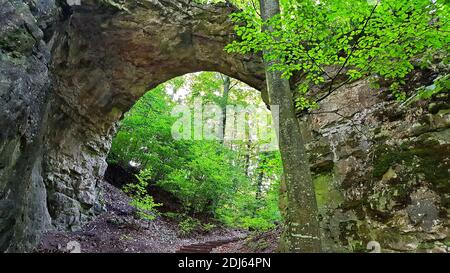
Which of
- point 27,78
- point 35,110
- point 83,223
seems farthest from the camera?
point 83,223

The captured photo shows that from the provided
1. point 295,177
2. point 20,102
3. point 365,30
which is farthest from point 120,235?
point 365,30

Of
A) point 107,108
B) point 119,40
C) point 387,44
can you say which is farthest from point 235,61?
point 387,44

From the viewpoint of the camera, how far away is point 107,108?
408 inches

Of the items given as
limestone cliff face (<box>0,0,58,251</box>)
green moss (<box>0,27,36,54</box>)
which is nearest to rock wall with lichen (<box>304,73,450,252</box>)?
limestone cliff face (<box>0,0,58,251</box>)

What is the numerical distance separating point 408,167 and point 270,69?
3461 mm

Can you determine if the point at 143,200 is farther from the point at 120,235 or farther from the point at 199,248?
the point at 199,248

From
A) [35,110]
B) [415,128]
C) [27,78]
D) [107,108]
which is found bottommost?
[415,128]

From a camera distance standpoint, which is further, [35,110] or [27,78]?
[35,110]

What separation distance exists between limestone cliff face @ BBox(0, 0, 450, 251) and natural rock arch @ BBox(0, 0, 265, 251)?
0.03 m

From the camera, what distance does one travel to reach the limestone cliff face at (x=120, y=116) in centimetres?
545

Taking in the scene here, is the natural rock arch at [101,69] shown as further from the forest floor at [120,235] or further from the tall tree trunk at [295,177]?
the tall tree trunk at [295,177]

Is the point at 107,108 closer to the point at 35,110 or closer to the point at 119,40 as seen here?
the point at 119,40

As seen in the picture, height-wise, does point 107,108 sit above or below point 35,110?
above

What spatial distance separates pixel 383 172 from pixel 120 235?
7.70 meters
